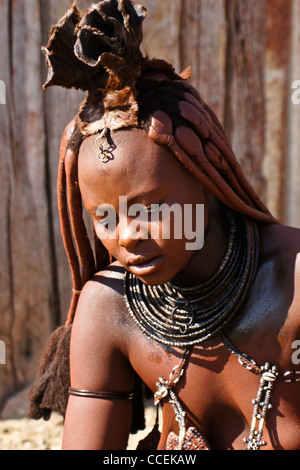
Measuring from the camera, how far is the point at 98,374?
192cm

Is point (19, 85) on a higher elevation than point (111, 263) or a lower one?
higher

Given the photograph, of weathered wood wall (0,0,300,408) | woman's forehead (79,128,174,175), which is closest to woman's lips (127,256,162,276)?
woman's forehead (79,128,174,175)

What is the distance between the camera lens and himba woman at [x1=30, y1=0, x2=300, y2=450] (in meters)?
1.60

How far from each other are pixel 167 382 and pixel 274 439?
0.35 metres

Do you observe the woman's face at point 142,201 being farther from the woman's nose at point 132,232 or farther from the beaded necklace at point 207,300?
the beaded necklace at point 207,300

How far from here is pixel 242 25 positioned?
3.61m

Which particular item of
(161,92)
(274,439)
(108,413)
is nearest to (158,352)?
(108,413)

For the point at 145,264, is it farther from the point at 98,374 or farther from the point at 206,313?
the point at 98,374

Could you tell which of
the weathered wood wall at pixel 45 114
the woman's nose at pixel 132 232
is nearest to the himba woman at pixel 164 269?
the woman's nose at pixel 132 232

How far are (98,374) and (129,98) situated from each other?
875 mm

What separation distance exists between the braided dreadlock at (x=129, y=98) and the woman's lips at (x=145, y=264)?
260 mm

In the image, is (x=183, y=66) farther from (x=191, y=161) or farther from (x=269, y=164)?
(x=191, y=161)

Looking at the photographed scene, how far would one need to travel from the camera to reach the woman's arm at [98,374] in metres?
1.90

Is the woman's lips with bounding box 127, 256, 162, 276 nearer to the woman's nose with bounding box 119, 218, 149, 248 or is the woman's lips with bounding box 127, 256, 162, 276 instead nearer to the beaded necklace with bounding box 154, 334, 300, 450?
the woman's nose with bounding box 119, 218, 149, 248
